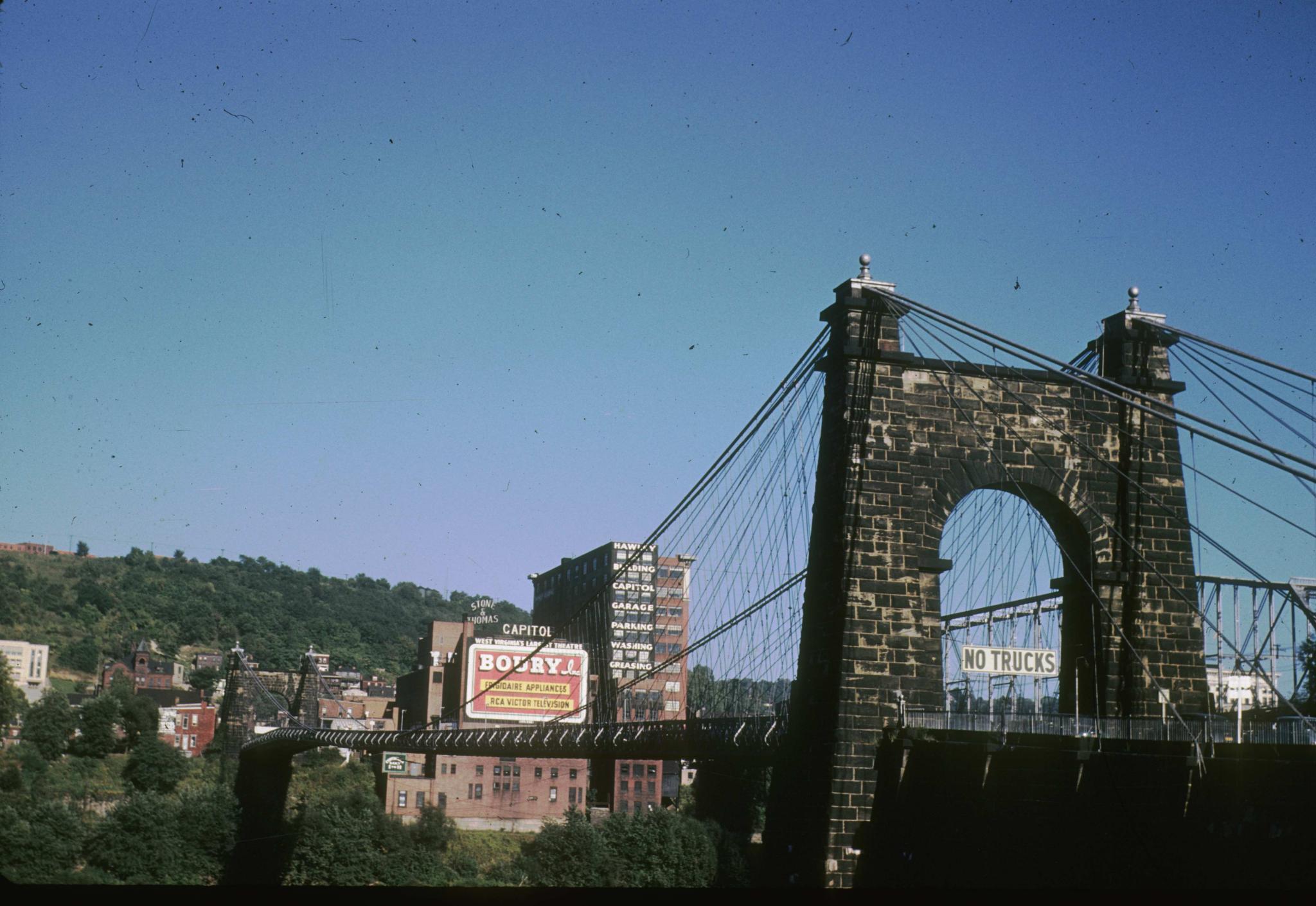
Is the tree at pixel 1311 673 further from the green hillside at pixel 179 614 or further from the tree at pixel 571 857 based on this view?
the green hillside at pixel 179 614

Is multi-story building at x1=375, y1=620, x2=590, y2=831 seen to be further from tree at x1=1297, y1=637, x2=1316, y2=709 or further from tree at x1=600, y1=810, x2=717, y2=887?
tree at x1=1297, y1=637, x2=1316, y2=709

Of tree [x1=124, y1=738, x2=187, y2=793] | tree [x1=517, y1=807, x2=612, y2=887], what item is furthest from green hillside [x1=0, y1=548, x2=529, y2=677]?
tree [x1=517, y1=807, x2=612, y2=887]

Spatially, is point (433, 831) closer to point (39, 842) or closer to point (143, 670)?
point (39, 842)

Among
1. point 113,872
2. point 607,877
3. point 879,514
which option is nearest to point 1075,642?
point 879,514

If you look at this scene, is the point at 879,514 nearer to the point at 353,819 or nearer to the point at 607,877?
the point at 607,877

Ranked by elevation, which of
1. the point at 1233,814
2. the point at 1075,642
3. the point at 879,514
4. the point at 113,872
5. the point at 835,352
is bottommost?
the point at 113,872

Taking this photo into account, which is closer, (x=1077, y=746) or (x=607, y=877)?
(x=1077, y=746)
